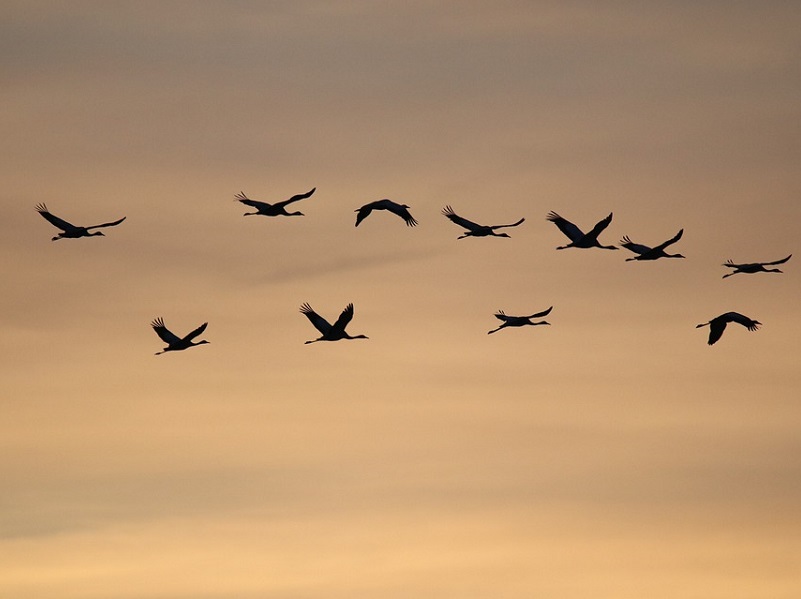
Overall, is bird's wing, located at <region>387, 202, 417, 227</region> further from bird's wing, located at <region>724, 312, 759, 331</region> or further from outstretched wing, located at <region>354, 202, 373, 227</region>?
bird's wing, located at <region>724, 312, 759, 331</region>

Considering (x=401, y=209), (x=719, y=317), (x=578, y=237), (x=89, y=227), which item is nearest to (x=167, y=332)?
(x=89, y=227)

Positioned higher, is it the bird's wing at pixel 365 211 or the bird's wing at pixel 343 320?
the bird's wing at pixel 365 211

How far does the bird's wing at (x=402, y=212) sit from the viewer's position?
293 ft

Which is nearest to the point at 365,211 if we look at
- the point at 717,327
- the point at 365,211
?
the point at 365,211

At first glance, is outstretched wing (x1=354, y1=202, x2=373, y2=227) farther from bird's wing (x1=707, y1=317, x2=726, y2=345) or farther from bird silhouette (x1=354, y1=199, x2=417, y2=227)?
bird's wing (x1=707, y1=317, x2=726, y2=345)

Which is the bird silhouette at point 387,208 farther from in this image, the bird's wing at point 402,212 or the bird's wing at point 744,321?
the bird's wing at point 744,321

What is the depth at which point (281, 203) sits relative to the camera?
304ft

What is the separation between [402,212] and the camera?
89.3 metres

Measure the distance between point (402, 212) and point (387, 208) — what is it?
738 millimetres

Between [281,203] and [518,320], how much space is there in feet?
49.8

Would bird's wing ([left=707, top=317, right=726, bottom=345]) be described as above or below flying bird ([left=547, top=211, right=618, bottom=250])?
below

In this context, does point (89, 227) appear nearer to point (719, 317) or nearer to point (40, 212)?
point (40, 212)

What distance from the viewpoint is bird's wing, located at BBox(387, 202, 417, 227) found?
89.2 metres

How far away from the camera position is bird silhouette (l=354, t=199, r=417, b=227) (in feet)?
293
